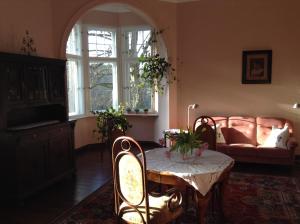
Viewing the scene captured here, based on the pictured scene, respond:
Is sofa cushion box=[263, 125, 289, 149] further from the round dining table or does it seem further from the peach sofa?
the round dining table

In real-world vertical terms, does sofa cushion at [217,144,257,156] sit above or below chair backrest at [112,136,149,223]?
below

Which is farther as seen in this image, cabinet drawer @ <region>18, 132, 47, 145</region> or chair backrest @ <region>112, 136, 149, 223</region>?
cabinet drawer @ <region>18, 132, 47, 145</region>

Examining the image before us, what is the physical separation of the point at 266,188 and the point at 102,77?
14.4 feet

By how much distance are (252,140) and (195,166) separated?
3.01 m

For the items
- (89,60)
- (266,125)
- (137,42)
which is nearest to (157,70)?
(137,42)

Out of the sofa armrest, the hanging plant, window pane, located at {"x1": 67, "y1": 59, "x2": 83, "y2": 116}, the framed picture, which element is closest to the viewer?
the sofa armrest

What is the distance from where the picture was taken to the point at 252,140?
219 inches

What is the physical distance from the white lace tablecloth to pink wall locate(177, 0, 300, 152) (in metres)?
2.85

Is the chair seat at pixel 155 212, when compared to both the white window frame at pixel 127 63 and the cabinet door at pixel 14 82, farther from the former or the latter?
the white window frame at pixel 127 63

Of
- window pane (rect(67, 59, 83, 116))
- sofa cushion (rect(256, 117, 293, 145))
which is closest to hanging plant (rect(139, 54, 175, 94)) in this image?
window pane (rect(67, 59, 83, 116))

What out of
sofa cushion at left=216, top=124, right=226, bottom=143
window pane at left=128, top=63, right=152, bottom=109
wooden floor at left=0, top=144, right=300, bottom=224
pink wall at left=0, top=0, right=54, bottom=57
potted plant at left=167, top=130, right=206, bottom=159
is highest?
pink wall at left=0, top=0, right=54, bottom=57

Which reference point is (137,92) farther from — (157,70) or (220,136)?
(220,136)

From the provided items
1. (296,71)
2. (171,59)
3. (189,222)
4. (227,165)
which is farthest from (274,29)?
(189,222)

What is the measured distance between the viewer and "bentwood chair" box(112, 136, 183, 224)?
7.56ft
